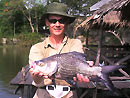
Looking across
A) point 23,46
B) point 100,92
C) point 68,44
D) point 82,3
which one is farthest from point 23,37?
point 68,44

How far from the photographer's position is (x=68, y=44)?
110 inches

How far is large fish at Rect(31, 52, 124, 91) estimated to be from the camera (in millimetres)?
2283

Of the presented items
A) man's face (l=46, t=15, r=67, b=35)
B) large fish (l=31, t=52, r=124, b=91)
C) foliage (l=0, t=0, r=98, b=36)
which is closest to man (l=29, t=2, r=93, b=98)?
man's face (l=46, t=15, r=67, b=35)

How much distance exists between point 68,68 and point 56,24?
647 mm

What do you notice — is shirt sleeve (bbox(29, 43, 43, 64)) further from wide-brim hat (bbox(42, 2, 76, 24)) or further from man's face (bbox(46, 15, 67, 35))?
wide-brim hat (bbox(42, 2, 76, 24))

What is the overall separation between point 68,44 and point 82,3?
32.0m

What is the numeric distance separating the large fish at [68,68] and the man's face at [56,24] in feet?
1.53

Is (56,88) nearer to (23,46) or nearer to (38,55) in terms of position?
(38,55)

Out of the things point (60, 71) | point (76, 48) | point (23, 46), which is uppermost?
point (76, 48)

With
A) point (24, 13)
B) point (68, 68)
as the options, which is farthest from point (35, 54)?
point (24, 13)

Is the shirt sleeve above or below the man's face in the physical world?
below

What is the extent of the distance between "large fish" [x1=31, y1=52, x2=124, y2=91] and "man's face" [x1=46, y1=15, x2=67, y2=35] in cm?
47

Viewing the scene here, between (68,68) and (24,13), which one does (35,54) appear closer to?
(68,68)

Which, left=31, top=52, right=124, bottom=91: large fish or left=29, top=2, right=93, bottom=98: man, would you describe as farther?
left=29, top=2, right=93, bottom=98: man
